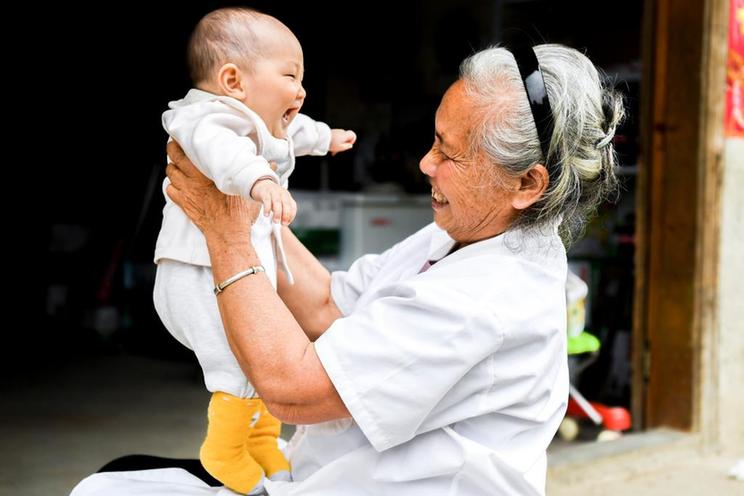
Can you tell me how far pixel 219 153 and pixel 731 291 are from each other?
368 cm

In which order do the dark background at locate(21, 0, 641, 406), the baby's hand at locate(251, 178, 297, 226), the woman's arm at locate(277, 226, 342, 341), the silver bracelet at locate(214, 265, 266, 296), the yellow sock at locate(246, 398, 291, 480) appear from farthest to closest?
the dark background at locate(21, 0, 641, 406) → the woman's arm at locate(277, 226, 342, 341) → the yellow sock at locate(246, 398, 291, 480) → the silver bracelet at locate(214, 265, 266, 296) → the baby's hand at locate(251, 178, 297, 226)

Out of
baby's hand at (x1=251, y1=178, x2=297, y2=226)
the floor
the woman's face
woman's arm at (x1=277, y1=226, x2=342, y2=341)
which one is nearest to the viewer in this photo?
baby's hand at (x1=251, y1=178, x2=297, y2=226)

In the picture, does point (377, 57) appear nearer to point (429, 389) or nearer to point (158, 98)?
point (158, 98)

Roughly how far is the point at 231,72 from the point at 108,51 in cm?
636

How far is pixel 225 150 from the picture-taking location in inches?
65.9

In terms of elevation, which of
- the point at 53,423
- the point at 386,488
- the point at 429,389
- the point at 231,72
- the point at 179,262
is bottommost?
the point at 53,423

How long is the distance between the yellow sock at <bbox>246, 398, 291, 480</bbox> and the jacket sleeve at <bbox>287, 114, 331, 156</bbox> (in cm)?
54

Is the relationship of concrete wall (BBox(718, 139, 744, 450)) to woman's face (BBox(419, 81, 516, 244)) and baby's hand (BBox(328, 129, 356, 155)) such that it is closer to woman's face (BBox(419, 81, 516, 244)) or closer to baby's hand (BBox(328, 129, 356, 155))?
baby's hand (BBox(328, 129, 356, 155))

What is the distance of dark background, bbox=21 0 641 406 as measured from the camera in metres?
6.46

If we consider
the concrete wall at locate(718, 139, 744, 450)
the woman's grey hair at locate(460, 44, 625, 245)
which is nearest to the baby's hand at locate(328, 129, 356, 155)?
the woman's grey hair at locate(460, 44, 625, 245)

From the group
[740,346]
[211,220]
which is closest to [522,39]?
[211,220]

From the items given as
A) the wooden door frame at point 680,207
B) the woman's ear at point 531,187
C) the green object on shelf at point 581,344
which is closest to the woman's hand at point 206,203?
the woman's ear at point 531,187

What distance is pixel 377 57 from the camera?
7090mm

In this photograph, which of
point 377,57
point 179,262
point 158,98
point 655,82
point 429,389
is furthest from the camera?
point 158,98
